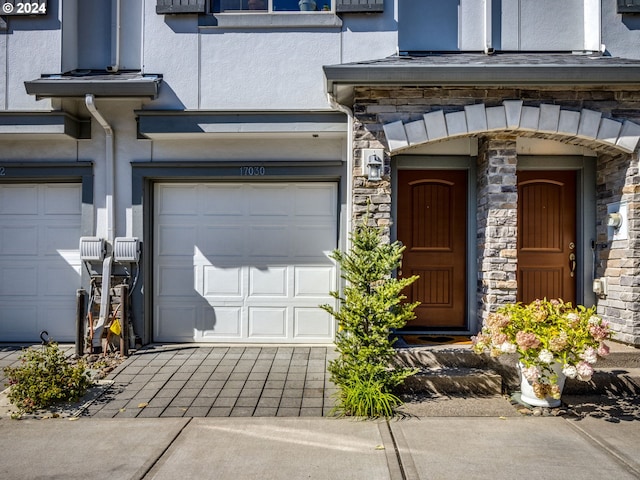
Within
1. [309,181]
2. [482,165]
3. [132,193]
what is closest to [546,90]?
[482,165]

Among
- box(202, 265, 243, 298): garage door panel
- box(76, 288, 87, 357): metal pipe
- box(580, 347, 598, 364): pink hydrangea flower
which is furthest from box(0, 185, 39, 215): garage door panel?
box(580, 347, 598, 364): pink hydrangea flower

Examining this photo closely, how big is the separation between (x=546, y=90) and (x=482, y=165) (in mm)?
1006

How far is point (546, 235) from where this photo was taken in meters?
6.29

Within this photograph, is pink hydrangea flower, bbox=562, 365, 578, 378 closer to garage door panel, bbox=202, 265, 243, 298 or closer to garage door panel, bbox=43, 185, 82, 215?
garage door panel, bbox=202, 265, 243, 298

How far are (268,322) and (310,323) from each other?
0.56m

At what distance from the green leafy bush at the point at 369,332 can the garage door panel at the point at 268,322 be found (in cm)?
206

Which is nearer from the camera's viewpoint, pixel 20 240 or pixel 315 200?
pixel 315 200

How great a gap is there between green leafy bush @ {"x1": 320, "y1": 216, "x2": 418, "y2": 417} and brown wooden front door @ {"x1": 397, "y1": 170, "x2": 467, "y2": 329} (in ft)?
5.59

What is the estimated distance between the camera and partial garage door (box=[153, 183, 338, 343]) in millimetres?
6648

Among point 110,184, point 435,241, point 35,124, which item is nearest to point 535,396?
point 435,241

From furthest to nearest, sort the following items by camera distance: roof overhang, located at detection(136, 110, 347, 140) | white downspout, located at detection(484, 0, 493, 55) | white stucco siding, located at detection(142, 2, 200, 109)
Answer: white stucco siding, located at detection(142, 2, 200, 109), roof overhang, located at detection(136, 110, 347, 140), white downspout, located at detection(484, 0, 493, 55)

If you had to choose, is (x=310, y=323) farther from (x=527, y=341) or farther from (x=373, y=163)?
(x=527, y=341)

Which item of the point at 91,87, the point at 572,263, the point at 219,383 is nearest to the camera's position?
the point at 219,383

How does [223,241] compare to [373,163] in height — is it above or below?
below
